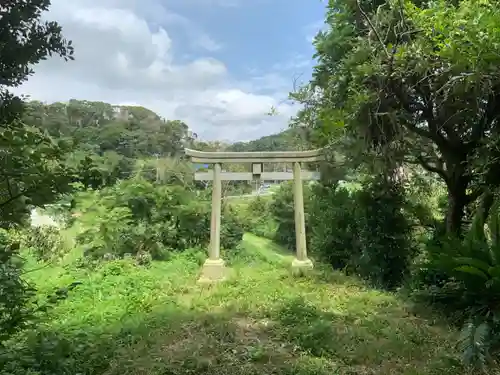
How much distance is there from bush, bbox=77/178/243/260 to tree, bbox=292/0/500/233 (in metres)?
3.34

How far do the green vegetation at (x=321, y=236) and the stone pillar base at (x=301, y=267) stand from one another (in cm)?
11

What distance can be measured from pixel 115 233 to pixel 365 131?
425cm

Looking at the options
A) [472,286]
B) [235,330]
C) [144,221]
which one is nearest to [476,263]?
[472,286]

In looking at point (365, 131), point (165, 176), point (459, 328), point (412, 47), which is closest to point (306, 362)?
point (459, 328)

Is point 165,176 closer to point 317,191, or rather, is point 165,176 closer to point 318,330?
point 317,191

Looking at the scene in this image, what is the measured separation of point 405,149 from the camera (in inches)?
187

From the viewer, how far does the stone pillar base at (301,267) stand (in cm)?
580

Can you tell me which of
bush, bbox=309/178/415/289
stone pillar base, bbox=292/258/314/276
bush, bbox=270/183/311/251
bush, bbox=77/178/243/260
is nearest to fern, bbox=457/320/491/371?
bush, bbox=309/178/415/289

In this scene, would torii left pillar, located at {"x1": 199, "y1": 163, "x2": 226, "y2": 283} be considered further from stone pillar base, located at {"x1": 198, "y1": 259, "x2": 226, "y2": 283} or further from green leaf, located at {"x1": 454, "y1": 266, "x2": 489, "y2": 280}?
green leaf, located at {"x1": 454, "y1": 266, "x2": 489, "y2": 280}

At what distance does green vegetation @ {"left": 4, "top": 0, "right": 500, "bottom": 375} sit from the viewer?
1.88 metres

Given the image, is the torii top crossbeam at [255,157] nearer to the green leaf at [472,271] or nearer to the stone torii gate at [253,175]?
the stone torii gate at [253,175]

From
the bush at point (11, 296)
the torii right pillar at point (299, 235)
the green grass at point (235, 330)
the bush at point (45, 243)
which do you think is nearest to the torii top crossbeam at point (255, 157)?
the torii right pillar at point (299, 235)

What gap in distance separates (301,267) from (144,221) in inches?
121

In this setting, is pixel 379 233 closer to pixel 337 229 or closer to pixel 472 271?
pixel 337 229
